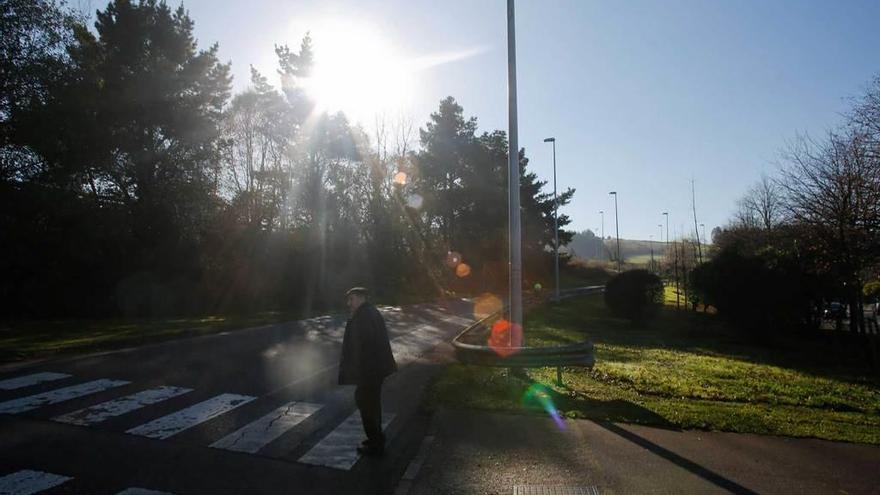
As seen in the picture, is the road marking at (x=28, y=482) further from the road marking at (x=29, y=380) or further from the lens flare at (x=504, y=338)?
the lens flare at (x=504, y=338)

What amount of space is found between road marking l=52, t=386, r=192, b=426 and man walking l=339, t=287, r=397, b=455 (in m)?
3.18

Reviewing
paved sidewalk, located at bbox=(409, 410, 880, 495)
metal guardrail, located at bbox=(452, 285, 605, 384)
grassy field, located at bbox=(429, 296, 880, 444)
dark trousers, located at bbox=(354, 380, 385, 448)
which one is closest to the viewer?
paved sidewalk, located at bbox=(409, 410, 880, 495)

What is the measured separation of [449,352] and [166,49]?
31.0m

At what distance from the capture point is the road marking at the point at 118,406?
23.7 ft

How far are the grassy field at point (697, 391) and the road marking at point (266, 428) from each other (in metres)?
1.95

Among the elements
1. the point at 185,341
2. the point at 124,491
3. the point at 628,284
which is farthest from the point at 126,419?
the point at 628,284

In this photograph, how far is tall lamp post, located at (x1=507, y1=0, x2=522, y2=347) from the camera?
39.4 feet

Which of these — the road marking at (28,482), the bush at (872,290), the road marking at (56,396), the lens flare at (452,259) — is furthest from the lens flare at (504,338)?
the bush at (872,290)

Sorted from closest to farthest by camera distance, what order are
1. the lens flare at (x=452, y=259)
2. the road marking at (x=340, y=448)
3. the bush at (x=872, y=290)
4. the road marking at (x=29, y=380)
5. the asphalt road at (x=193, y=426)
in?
the asphalt road at (x=193, y=426), the road marking at (x=340, y=448), the road marking at (x=29, y=380), the bush at (x=872, y=290), the lens flare at (x=452, y=259)

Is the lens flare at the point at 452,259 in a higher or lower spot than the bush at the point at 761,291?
higher

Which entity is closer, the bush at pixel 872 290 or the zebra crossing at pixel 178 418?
the zebra crossing at pixel 178 418

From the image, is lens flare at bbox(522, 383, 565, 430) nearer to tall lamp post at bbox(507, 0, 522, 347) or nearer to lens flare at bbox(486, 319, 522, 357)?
lens flare at bbox(486, 319, 522, 357)

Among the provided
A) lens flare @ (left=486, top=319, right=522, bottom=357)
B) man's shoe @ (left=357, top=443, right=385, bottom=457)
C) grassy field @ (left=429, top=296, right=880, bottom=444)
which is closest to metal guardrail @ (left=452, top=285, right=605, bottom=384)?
lens flare @ (left=486, top=319, right=522, bottom=357)

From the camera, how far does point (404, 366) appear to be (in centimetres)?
1252
